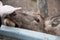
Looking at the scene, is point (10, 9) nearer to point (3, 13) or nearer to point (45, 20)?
point (3, 13)

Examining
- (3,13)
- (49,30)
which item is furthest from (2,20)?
(49,30)

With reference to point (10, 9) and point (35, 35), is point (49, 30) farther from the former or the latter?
point (10, 9)

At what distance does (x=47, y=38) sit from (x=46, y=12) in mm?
327

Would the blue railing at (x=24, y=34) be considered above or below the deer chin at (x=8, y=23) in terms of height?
below

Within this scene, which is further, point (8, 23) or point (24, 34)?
point (8, 23)

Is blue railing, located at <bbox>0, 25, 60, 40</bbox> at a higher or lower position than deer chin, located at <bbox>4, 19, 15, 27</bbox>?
lower

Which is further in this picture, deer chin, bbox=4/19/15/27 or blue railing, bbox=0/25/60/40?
deer chin, bbox=4/19/15/27

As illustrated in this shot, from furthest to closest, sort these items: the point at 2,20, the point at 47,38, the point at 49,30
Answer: the point at 2,20 → the point at 49,30 → the point at 47,38

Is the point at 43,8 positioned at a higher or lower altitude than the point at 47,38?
higher

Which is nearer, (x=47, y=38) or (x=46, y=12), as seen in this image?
(x=47, y=38)

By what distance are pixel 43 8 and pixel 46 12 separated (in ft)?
0.13

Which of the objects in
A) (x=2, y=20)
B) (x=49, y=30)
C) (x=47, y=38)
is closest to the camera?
(x=47, y=38)

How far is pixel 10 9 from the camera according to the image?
3.08ft

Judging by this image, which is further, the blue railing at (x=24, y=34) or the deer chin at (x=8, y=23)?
the deer chin at (x=8, y=23)
